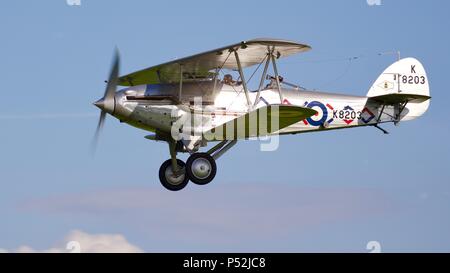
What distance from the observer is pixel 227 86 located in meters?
19.9

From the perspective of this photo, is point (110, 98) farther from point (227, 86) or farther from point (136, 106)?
point (227, 86)

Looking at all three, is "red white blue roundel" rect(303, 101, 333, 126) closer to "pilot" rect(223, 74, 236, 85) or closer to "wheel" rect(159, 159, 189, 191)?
"pilot" rect(223, 74, 236, 85)

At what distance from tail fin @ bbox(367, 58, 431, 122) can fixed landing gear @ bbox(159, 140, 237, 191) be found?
12.7 ft

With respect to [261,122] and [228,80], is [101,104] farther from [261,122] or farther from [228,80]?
[261,122]

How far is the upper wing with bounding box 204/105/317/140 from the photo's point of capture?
61.2ft

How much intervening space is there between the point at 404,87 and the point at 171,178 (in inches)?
232

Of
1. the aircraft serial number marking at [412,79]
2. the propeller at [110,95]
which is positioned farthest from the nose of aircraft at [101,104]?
the aircraft serial number marking at [412,79]

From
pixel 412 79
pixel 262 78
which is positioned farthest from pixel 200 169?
pixel 412 79

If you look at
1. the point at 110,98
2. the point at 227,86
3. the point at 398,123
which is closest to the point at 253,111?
the point at 227,86

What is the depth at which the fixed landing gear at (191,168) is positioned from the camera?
19.1 meters

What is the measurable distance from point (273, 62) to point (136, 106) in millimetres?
2797

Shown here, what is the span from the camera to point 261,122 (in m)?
19.1

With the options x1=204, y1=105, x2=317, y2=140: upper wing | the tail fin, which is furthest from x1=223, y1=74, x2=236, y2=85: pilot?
the tail fin

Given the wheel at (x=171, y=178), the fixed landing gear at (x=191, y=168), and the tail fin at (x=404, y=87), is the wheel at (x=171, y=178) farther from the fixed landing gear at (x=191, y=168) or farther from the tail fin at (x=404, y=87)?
the tail fin at (x=404, y=87)
